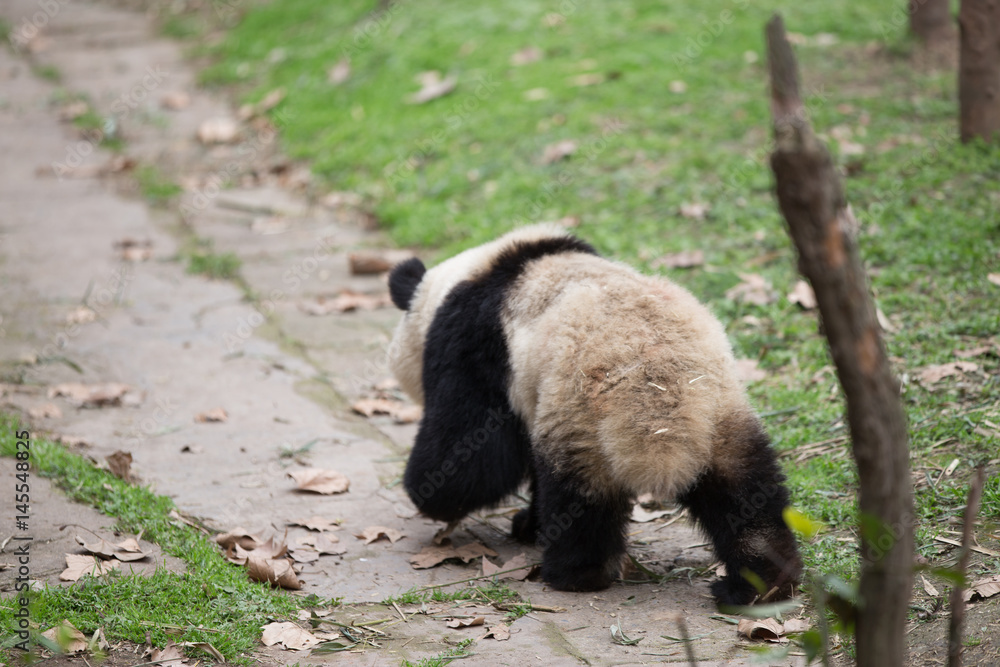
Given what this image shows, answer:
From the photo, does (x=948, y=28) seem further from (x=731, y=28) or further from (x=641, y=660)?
(x=641, y=660)

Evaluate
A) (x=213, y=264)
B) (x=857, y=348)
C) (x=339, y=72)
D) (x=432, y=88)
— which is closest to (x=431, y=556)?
(x=857, y=348)

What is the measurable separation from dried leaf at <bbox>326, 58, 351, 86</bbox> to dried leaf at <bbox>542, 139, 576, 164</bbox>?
10.6ft

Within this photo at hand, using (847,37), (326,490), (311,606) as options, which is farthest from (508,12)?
(311,606)

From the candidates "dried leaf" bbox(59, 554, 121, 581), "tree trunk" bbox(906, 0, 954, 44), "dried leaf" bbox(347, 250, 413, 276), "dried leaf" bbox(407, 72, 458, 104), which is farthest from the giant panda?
"tree trunk" bbox(906, 0, 954, 44)

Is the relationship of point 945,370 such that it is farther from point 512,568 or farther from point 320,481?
point 320,481

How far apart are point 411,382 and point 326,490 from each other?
2.19ft

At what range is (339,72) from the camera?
9938 millimetres

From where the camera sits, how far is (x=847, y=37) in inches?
347

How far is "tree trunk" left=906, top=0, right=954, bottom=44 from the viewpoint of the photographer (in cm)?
817

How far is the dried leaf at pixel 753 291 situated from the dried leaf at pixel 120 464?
11.4 feet

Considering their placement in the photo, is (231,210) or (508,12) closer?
(231,210)

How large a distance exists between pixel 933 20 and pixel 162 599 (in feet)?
26.6

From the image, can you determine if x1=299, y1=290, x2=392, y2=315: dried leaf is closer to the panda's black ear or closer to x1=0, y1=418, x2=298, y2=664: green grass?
the panda's black ear

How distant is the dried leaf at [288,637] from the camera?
3096 millimetres
